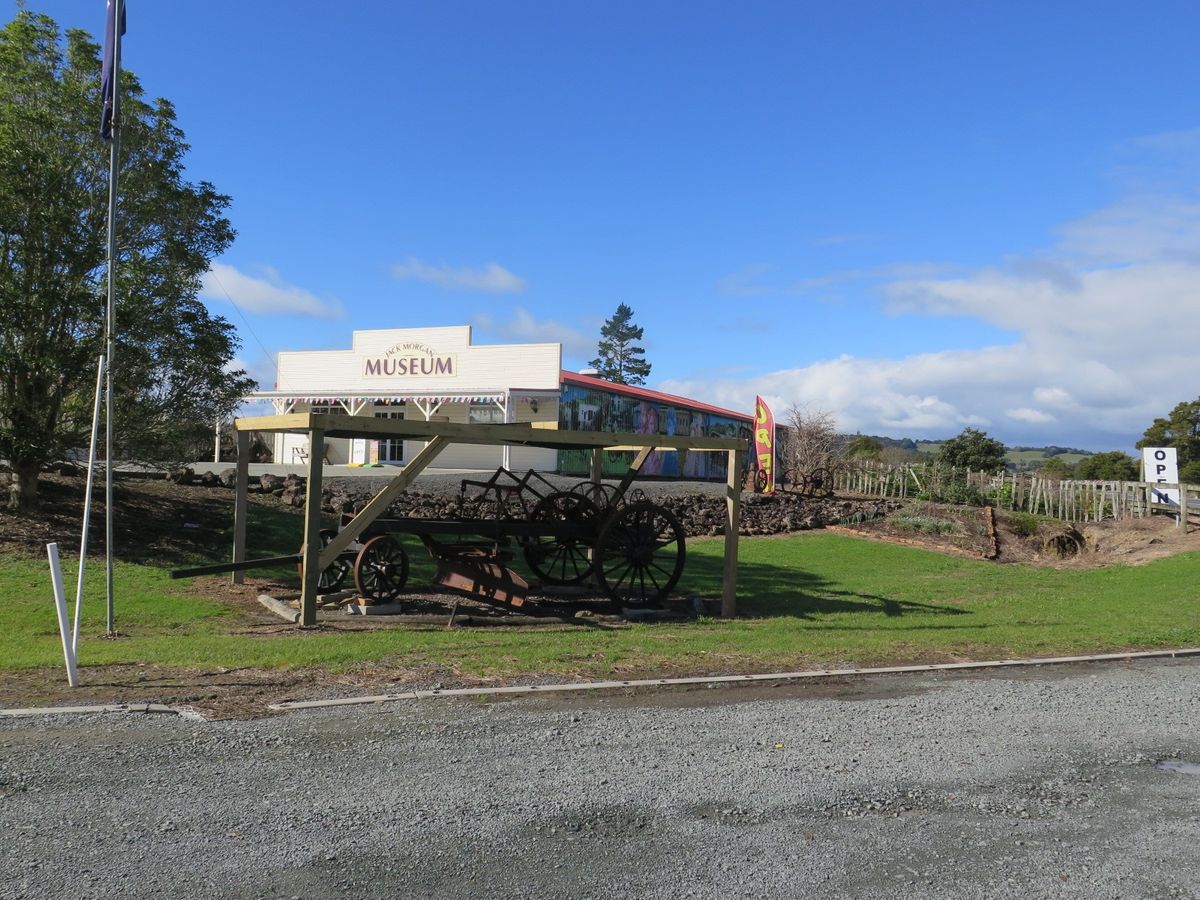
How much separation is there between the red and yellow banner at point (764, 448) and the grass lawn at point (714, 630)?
35.6 feet

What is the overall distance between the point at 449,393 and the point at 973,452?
32.2 metres

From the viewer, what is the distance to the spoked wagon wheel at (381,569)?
1202cm

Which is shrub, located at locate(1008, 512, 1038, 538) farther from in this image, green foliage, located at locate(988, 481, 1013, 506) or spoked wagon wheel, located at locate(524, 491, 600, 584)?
spoked wagon wheel, located at locate(524, 491, 600, 584)

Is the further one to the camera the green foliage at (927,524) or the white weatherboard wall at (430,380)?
the white weatherboard wall at (430,380)

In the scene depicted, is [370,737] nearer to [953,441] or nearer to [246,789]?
[246,789]

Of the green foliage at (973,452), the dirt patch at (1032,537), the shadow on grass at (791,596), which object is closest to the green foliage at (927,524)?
the dirt patch at (1032,537)

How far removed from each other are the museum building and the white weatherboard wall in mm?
37

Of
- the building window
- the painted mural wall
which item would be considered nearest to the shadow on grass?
the painted mural wall

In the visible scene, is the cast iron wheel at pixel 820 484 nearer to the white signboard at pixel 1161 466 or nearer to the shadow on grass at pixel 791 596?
the white signboard at pixel 1161 466

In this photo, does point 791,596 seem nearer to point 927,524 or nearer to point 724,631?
point 724,631

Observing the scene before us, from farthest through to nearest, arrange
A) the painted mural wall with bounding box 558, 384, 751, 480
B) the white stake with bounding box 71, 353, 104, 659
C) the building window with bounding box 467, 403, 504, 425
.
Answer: the painted mural wall with bounding box 558, 384, 751, 480 → the building window with bounding box 467, 403, 504, 425 → the white stake with bounding box 71, 353, 104, 659

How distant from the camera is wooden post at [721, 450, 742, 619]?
1309cm

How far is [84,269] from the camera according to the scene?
15.7 metres

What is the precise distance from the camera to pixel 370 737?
6.06 metres
